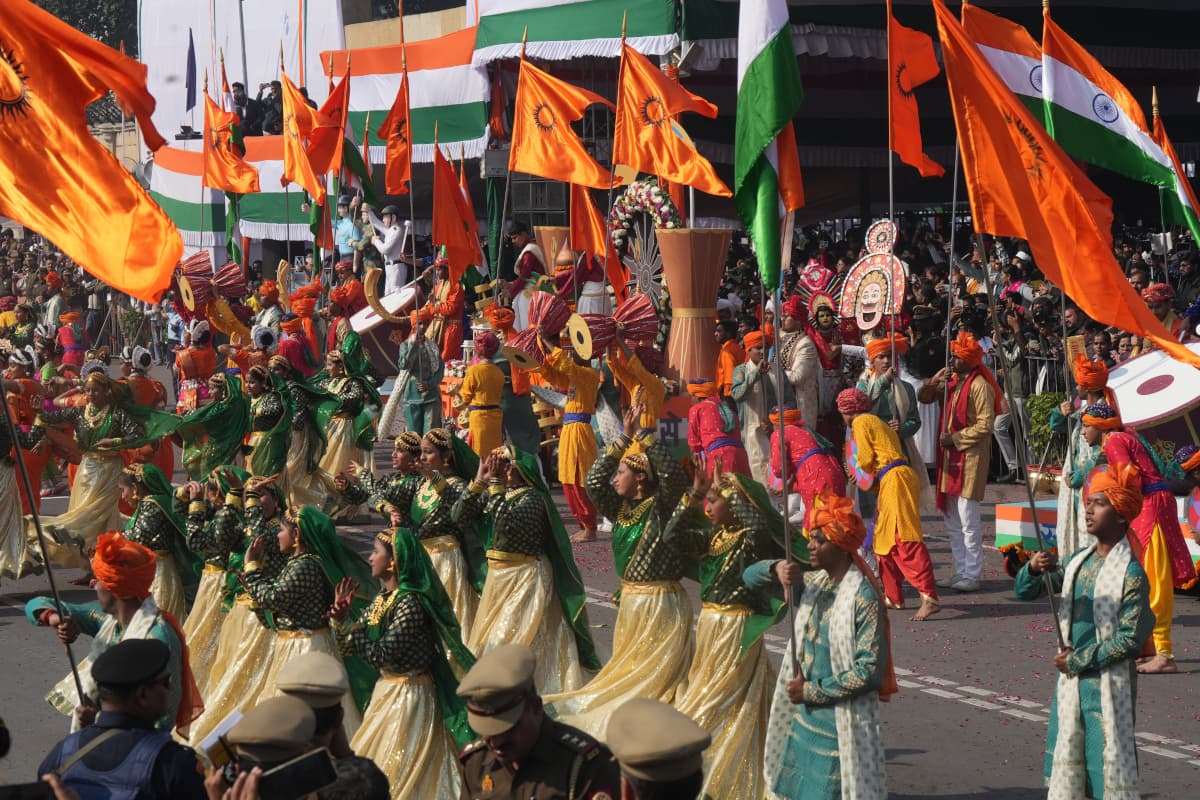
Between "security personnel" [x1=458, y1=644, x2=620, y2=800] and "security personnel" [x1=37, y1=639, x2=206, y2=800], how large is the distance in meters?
0.75

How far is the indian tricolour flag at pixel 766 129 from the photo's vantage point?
776 cm

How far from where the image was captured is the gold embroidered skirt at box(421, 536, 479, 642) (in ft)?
31.9

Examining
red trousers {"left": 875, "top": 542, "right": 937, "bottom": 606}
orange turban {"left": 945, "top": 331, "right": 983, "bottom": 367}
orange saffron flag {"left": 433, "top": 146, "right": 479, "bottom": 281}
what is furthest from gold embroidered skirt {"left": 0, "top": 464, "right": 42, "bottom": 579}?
orange turban {"left": 945, "top": 331, "right": 983, "bottom": 367}

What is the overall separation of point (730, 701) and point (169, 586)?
11.5 feet

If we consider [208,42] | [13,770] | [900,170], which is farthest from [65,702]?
[208,42]

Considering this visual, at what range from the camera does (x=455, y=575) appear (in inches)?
384

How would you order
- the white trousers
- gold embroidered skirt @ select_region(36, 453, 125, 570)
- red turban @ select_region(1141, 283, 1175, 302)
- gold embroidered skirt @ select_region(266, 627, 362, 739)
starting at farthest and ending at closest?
red turban @ select_region(1141, 283, 1175, 302) < gold embroidered skirt @ select_region(36, 453, 125, 570) < the white trousers < gold embroidered skirt @ select_region(266, 627, 362, 739)

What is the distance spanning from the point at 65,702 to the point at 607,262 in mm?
9110

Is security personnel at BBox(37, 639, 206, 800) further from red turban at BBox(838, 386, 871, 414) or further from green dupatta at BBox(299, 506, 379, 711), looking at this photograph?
red turban at BBox(838, 386, 871, 414)

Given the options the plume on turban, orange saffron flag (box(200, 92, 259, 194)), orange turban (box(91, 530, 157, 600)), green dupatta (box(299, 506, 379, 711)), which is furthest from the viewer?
orange saffron flag (box(200, 92, 259, 194))

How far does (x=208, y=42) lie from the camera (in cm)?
3916

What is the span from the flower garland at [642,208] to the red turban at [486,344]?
3.72 m

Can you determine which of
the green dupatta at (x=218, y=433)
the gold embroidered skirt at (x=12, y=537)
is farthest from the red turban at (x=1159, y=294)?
the gold embroidered skirt at (x=12, y=537)

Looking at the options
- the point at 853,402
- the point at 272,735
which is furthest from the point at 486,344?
the point at 272,735
